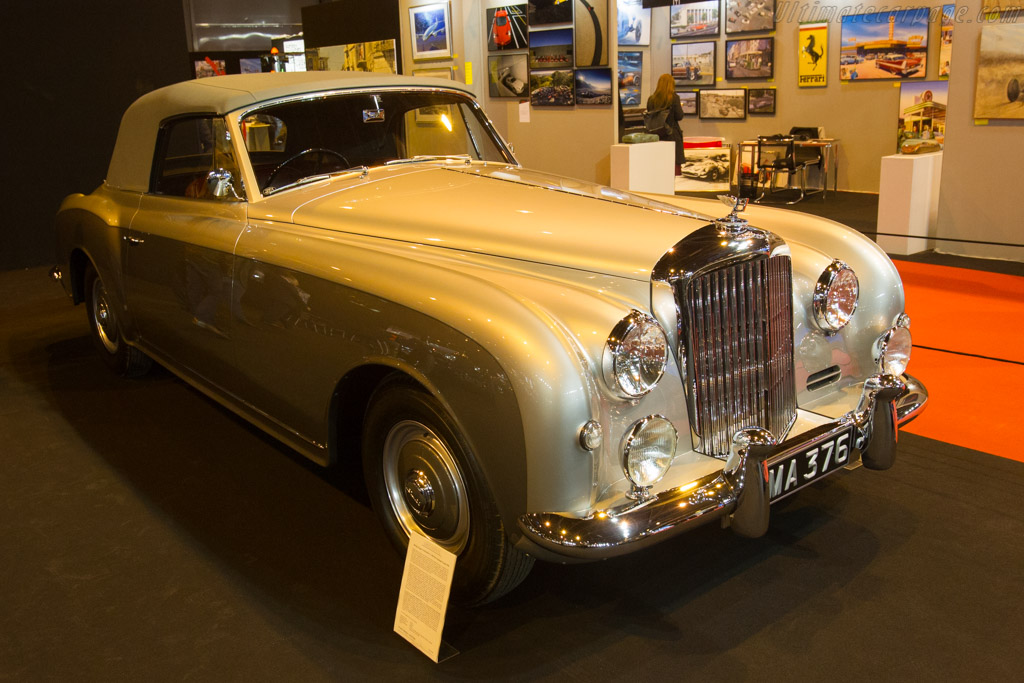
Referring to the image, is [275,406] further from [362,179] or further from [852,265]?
[852,265]

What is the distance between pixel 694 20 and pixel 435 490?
12.1 metres

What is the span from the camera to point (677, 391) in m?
2.57

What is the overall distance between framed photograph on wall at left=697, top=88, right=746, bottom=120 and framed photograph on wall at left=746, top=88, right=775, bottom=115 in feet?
0.29

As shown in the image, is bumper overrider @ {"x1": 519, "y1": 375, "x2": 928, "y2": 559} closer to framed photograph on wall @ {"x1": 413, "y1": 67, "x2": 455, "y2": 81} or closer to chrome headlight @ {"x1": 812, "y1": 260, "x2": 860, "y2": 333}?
chrome headlight @ {"x1": 812, "y1": 260, "x2": 860, "y2": 333}

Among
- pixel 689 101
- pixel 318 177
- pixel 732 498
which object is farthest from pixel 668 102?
pixel 732 498

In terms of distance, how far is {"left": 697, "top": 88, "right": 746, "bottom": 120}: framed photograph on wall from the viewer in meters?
12.9

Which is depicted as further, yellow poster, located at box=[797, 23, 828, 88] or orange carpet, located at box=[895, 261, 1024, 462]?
yellow poster, located at box=[797, 23, 828, 88]

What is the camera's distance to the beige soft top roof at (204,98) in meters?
3.75

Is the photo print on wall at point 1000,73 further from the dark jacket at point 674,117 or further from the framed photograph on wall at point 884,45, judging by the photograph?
the dark jacket at point 674,117

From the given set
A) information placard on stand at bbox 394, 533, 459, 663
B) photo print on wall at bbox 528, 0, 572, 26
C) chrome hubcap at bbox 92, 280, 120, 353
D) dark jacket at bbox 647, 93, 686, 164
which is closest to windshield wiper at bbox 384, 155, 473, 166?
information placard on stand at bbox 394, 533, 459, 663

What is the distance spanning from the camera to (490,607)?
2.76 meters

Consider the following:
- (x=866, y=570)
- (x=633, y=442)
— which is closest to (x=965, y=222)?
(x=866, y=570)

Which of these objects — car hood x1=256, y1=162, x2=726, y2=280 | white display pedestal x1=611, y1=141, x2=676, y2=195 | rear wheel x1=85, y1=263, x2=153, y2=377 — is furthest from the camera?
white display pedestal x1=611, y1=141, x2=676, y2=195

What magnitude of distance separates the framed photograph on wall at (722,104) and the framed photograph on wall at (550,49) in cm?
413
